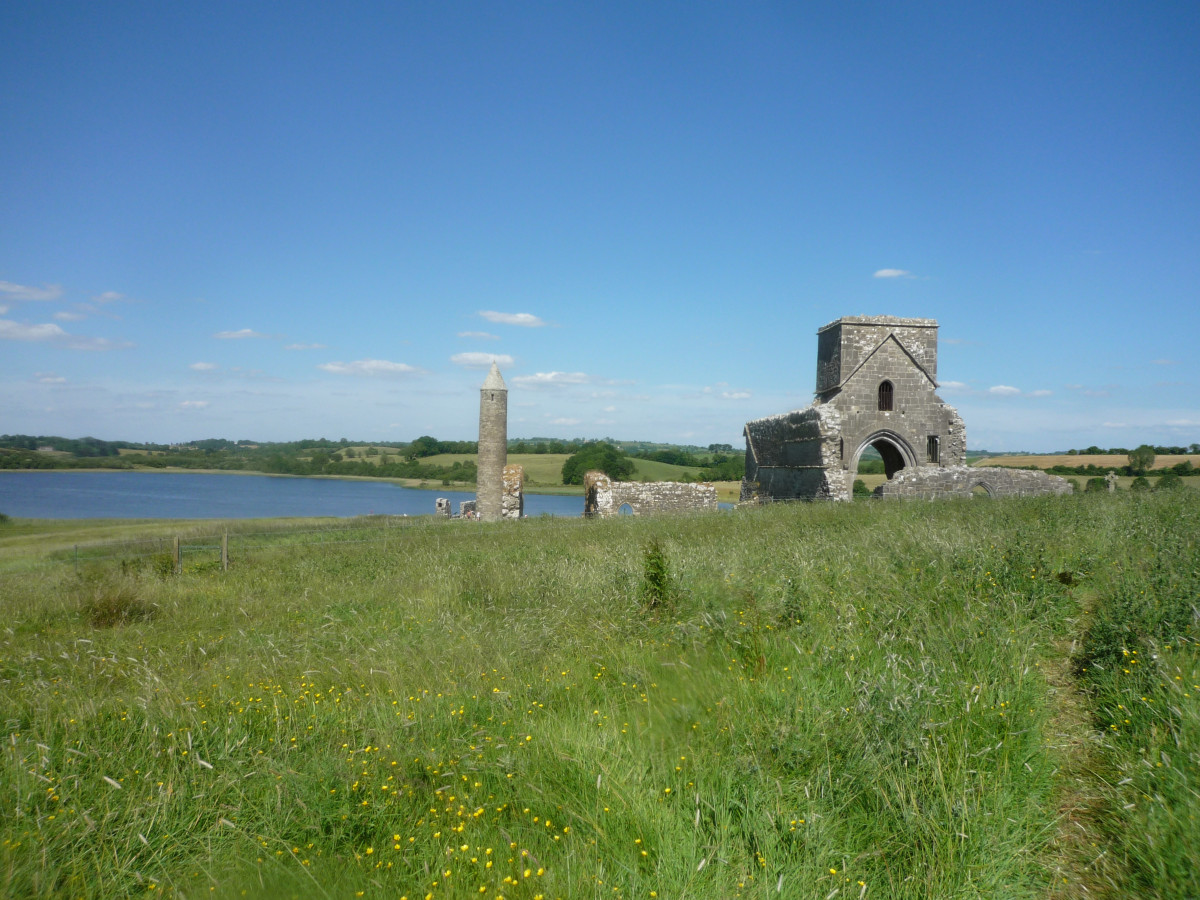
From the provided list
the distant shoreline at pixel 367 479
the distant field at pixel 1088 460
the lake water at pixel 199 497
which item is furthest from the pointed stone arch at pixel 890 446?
the distant shoreline at pixel 367 479

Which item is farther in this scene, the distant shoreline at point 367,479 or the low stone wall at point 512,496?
the distant shoreline at point 367,479

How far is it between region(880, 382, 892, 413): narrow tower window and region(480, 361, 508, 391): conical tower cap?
15.3 metres

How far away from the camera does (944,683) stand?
11.6ft

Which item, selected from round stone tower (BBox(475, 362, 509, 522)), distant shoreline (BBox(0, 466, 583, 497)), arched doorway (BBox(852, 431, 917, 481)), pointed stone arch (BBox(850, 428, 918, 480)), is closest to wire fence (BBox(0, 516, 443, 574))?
round stone tower (BBox(475, 362, 509, 522))

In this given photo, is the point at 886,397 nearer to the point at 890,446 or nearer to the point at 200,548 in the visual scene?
the point at 890,446

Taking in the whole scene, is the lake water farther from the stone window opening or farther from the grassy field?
the grassy field

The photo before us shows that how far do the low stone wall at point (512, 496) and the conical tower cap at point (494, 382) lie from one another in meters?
3.80

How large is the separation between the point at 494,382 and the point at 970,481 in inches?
728

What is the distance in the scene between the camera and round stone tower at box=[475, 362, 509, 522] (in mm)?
27078

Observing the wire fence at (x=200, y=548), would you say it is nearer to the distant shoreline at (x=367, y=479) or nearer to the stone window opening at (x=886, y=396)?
the stone window opening at (x=886, y=396)

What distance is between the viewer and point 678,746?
3465 millimetres

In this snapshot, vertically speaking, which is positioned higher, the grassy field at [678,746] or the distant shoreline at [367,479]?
the grassy field at [678,746]

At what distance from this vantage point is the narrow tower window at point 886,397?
854 inches

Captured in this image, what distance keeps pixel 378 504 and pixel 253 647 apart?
3078 inches
